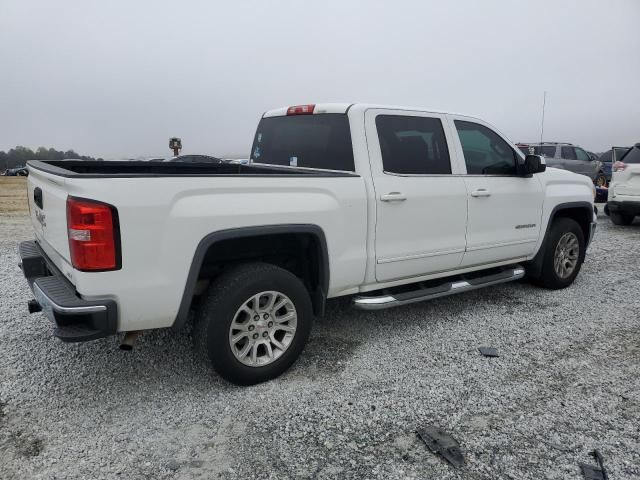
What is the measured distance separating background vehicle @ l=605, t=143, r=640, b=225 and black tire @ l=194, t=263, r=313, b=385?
8.98 m

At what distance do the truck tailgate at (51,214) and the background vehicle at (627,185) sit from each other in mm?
10241

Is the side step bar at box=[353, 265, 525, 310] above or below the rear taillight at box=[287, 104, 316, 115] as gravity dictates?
below

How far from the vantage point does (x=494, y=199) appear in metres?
4.51

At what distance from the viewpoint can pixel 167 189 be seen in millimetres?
2695

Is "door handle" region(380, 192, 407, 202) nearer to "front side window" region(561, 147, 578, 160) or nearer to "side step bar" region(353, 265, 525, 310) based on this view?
"side step bar" region(353, 265, 525, 310)

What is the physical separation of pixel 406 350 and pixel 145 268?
2.17 m

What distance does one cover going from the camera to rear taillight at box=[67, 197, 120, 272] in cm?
251

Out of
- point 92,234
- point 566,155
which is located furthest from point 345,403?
point 566,155

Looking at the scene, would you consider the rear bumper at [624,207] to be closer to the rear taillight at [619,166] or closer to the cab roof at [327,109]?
the rear taillight at [619,166]

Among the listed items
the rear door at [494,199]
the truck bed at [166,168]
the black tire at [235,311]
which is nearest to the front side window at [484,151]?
the rear door at [494,199]

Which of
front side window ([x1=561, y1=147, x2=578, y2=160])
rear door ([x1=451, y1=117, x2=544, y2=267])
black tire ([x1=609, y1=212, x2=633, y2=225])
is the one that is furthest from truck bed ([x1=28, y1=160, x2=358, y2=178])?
front side window ([x1=561, y1=147, x2=578, y2=160])

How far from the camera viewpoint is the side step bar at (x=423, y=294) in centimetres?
368

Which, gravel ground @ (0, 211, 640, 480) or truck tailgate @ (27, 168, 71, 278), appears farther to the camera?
truck tailgate @ (27, 168, 71, 278)

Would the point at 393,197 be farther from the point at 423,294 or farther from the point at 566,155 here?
the point at 566,155
